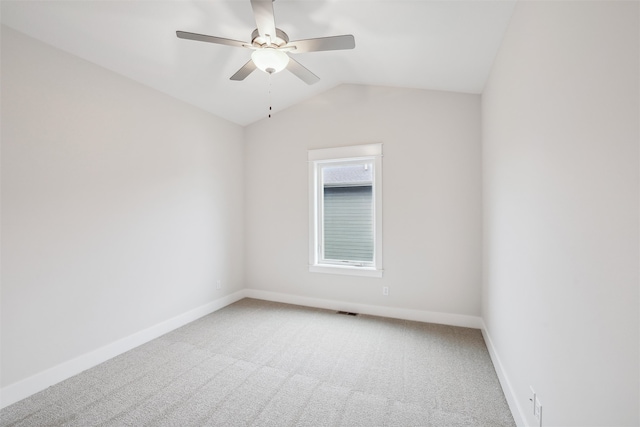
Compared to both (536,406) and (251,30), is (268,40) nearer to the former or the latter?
(251,30)

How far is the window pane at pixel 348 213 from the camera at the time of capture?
143 inches

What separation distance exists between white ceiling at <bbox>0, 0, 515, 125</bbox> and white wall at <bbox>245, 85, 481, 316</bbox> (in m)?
0.44

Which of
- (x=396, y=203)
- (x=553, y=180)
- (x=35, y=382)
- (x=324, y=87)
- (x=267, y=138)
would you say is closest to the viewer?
(x=553, y=180)

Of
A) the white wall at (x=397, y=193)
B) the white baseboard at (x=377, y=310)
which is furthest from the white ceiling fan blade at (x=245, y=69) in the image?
the white baseboard at (x=377, y=310)

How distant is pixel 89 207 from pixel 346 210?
2.76 metres

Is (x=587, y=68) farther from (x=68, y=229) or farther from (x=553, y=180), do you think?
(x=68, y=229)

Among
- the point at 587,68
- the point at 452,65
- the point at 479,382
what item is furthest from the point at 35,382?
the point at 452,65

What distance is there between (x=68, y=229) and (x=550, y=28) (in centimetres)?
342

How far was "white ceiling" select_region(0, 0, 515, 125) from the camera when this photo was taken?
187 centimetres

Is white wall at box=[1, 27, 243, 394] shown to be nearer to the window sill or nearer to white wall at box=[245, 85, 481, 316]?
white wall at box=[245, 85, 481, 316]

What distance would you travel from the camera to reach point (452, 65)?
2512 mm

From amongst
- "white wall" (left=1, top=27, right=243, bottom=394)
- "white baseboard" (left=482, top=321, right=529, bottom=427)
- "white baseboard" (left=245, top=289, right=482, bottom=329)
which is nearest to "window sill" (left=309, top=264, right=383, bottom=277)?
"white baseboard" (left=245, top=289, right=482, bottom=329)

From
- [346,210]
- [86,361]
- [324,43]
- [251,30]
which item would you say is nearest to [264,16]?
[324,43]

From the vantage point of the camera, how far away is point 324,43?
1803 mm
